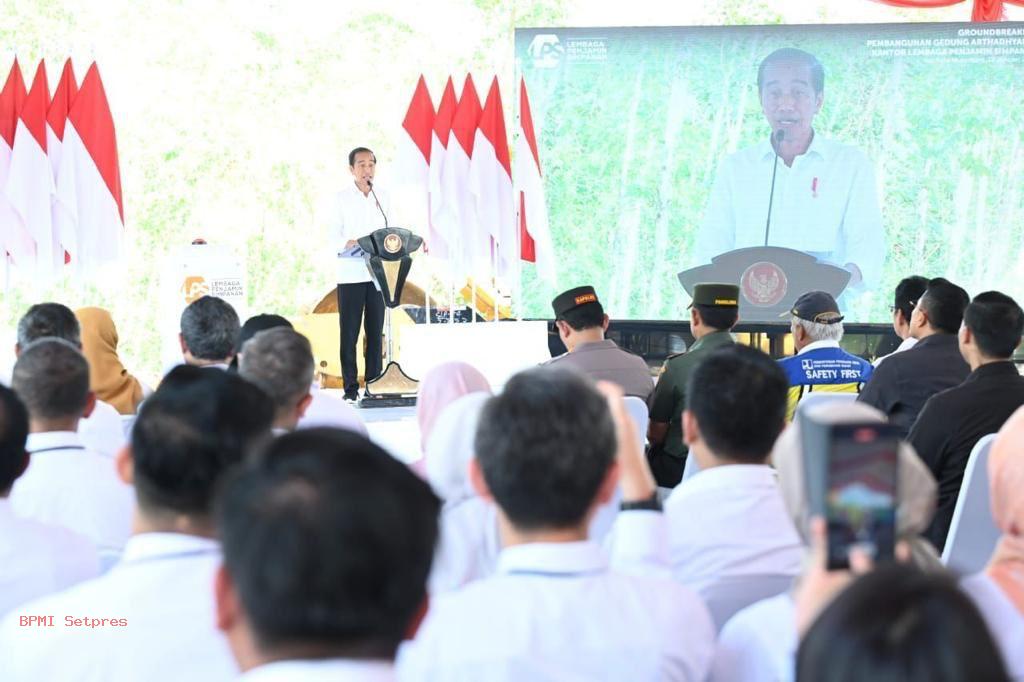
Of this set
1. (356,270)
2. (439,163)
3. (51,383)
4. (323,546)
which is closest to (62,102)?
(356,270)

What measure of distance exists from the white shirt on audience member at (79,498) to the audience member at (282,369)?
505mm

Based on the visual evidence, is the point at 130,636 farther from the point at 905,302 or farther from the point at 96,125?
the point at 96,125

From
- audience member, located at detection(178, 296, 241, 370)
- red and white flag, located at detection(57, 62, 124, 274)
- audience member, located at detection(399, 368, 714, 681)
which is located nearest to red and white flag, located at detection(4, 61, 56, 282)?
red and white flag, located at detection(57, 62, 124, 274)

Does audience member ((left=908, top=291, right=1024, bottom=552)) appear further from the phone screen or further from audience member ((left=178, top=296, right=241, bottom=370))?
the phone screen

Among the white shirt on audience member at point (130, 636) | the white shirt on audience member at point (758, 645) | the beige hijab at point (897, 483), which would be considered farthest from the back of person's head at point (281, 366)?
the beige hijab at point (897, 483)

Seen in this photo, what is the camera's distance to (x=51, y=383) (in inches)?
107

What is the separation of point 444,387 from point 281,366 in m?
0.41

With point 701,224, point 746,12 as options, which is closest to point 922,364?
point 701,224

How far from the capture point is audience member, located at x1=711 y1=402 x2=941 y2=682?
3.23ft

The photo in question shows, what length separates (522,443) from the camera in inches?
66.8

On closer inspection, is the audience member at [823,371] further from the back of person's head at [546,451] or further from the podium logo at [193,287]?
the podium logo at [193,287]

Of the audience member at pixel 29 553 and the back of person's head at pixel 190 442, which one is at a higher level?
the back of person's head at pixel 190 442

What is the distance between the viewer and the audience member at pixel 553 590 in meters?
1.56

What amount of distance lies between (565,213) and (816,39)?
212 centimetres
